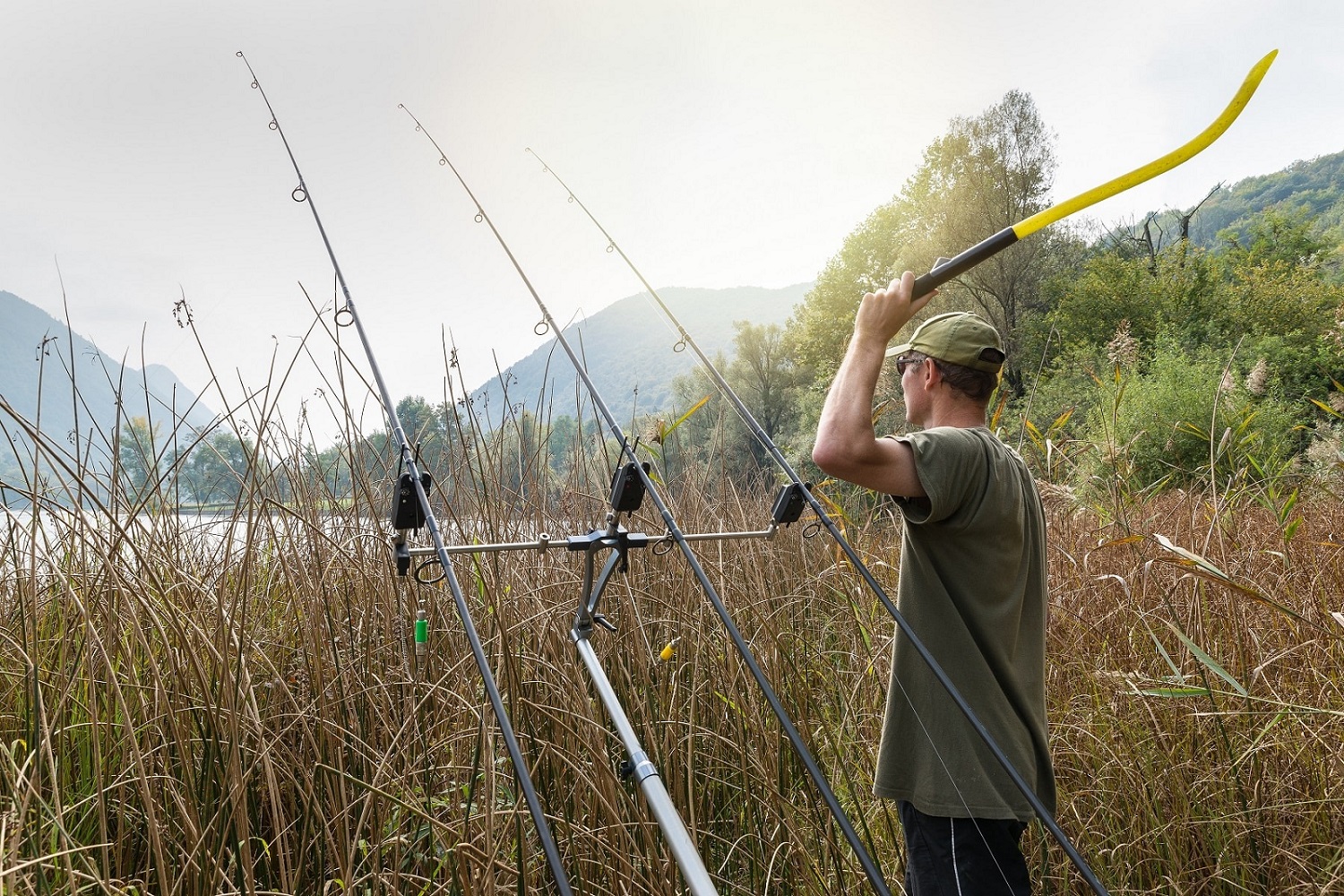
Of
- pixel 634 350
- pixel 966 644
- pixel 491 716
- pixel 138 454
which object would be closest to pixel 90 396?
pixel 138 454

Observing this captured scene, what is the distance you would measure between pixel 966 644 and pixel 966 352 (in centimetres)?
61

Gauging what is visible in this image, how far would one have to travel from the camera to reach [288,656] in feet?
7.08

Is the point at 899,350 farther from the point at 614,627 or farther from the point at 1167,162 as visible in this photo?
the point at 614,627

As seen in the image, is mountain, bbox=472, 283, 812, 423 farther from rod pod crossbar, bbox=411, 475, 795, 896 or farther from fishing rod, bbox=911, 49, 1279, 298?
fishing rod, bbox=911, 49, 1279, 298

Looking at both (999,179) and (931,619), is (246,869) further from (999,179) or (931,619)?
(999,179)

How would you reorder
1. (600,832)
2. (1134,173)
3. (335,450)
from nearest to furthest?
(1134,173)
(600,832)
(335,450)

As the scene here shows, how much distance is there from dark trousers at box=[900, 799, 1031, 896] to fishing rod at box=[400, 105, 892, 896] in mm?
172

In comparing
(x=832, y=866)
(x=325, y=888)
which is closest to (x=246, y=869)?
(x=325, y=888)

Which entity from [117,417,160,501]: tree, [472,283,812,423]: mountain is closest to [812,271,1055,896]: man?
[472,283,812,423]: mountain

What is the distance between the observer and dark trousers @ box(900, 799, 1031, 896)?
1503mm

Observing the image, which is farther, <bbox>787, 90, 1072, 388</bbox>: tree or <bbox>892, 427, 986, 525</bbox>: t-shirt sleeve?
<bbox>787, 90, 1072, 388</bbox>: tree

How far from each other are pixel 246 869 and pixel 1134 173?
1589 mm

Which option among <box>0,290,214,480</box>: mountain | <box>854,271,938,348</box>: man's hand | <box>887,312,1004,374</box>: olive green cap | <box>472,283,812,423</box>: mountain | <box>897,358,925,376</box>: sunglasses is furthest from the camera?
<box>472,283,812,423</box>: mountain

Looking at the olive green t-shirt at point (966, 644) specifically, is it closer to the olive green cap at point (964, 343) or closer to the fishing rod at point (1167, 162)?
the olive green cap at point (964, 343)
